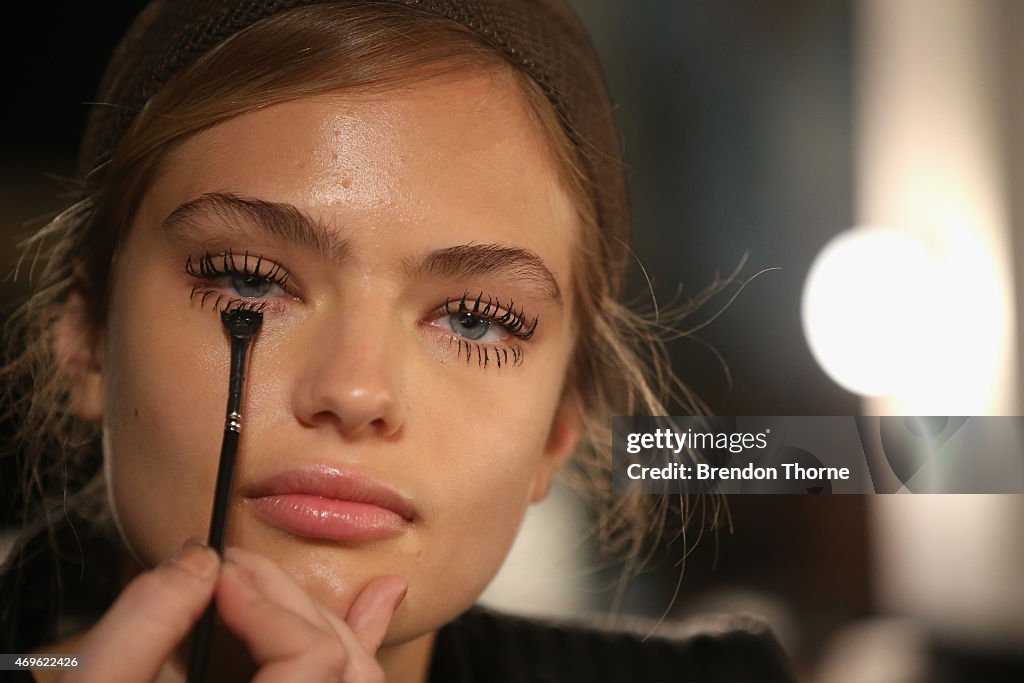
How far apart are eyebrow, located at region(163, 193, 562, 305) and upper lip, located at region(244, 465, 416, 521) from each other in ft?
0.46

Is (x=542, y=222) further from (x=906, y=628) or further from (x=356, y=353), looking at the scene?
(x=906, y=628)

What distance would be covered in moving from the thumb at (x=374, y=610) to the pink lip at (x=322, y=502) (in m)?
0.03

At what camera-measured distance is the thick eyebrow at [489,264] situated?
633 mm

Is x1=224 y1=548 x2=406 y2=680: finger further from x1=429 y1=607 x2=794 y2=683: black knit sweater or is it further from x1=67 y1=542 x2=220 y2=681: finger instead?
x1=429 y1=607 x2=794 y2=683: black knit sweater

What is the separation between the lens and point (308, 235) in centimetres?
62

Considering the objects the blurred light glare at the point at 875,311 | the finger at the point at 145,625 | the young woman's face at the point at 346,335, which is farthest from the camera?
the blurred light glare at the point at 875,311

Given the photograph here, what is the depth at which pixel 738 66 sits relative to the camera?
787mm

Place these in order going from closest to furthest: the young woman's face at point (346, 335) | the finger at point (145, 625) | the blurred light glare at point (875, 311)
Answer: the finger at point (145, 625) < the young woman's face at point (346, 335) < the blurred light glare at point (875, 311)

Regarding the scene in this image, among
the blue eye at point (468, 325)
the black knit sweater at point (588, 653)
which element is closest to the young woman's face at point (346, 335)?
the blue eye at point (468, 325)

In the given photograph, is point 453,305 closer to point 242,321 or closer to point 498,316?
point 498,316

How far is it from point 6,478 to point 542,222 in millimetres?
501

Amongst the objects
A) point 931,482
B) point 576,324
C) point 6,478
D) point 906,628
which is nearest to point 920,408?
point 931,482

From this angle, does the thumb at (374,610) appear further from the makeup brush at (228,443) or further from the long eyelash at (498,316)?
the long eyelash at (498,316)

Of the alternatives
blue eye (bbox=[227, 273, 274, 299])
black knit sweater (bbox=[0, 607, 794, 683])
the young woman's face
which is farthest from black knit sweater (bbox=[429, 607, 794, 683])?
blue eye (bbox=[227, 273, 274, 299])
